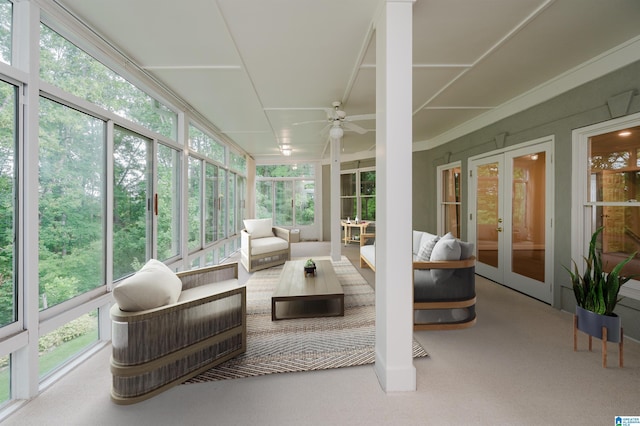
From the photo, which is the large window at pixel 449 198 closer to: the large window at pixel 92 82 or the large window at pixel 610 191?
the large window at pixel 610 191

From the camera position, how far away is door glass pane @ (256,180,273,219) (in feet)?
27.3

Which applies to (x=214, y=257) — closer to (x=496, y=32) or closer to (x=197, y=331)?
(x=197, y=331)

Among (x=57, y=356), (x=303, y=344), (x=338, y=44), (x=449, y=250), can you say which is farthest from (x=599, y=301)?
(x=57, y=356)

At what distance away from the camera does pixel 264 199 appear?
27.7 ft

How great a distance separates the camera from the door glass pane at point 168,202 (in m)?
3.35

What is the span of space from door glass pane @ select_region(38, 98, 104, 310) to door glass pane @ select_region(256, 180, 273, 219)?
19.4 feet

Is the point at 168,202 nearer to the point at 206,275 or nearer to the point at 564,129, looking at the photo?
the point at 206,275

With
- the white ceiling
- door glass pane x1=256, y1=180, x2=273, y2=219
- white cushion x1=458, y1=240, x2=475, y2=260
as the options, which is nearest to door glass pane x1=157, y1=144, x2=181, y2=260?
the white ceiling

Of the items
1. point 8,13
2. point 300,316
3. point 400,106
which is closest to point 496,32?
point 400,106

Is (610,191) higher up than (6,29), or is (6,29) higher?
(6,29)

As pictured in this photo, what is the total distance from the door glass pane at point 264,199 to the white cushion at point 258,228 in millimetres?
2834

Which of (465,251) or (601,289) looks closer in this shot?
(601,289)

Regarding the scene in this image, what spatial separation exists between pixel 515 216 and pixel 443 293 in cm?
217

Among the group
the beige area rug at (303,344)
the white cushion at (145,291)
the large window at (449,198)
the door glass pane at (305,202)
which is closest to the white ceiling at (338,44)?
the large window at (449,198)
